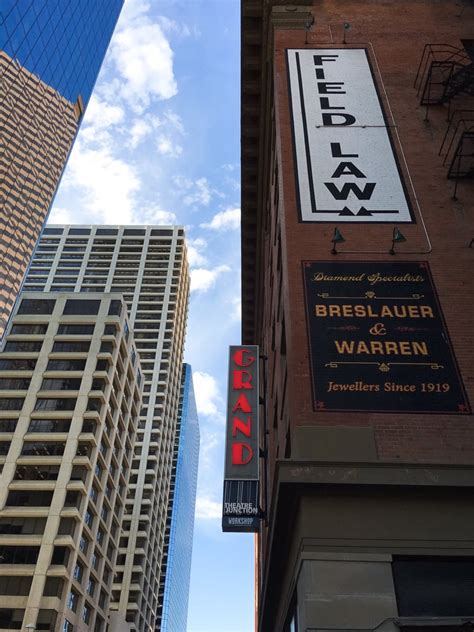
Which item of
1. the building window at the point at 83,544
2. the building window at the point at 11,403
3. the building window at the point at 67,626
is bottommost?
the building window at the point at 67,626

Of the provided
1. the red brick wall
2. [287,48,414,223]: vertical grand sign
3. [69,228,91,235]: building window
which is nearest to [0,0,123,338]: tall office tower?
the red brick wall

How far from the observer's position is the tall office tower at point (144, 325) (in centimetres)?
9744

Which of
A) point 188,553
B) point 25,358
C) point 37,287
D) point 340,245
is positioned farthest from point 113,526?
point 188,553

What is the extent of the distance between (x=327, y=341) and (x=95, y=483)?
55520 millimetres

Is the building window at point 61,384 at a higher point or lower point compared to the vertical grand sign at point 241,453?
higher

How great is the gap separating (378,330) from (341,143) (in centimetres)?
806

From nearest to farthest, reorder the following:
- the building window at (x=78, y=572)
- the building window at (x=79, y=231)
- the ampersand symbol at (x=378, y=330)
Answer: the ampersand symbol at (x=378, y=330) → the building window at (x=78, y=572) → the building window at (x=79, y=231)

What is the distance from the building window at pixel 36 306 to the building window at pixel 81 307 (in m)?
2.24

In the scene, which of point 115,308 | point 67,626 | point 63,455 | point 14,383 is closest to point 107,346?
point 115,308

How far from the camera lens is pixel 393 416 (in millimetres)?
12039

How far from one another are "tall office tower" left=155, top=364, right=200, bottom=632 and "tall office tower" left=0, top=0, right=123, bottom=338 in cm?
9664

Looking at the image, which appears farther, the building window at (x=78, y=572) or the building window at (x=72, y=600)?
the building window at (x=78, y=572)

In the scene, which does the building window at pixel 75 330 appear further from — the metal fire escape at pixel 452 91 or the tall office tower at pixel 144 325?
the metal fire escape at pixel 452 91

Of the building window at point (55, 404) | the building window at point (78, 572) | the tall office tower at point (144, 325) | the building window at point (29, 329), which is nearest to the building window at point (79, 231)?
the tall office tower at point (144, 325)
